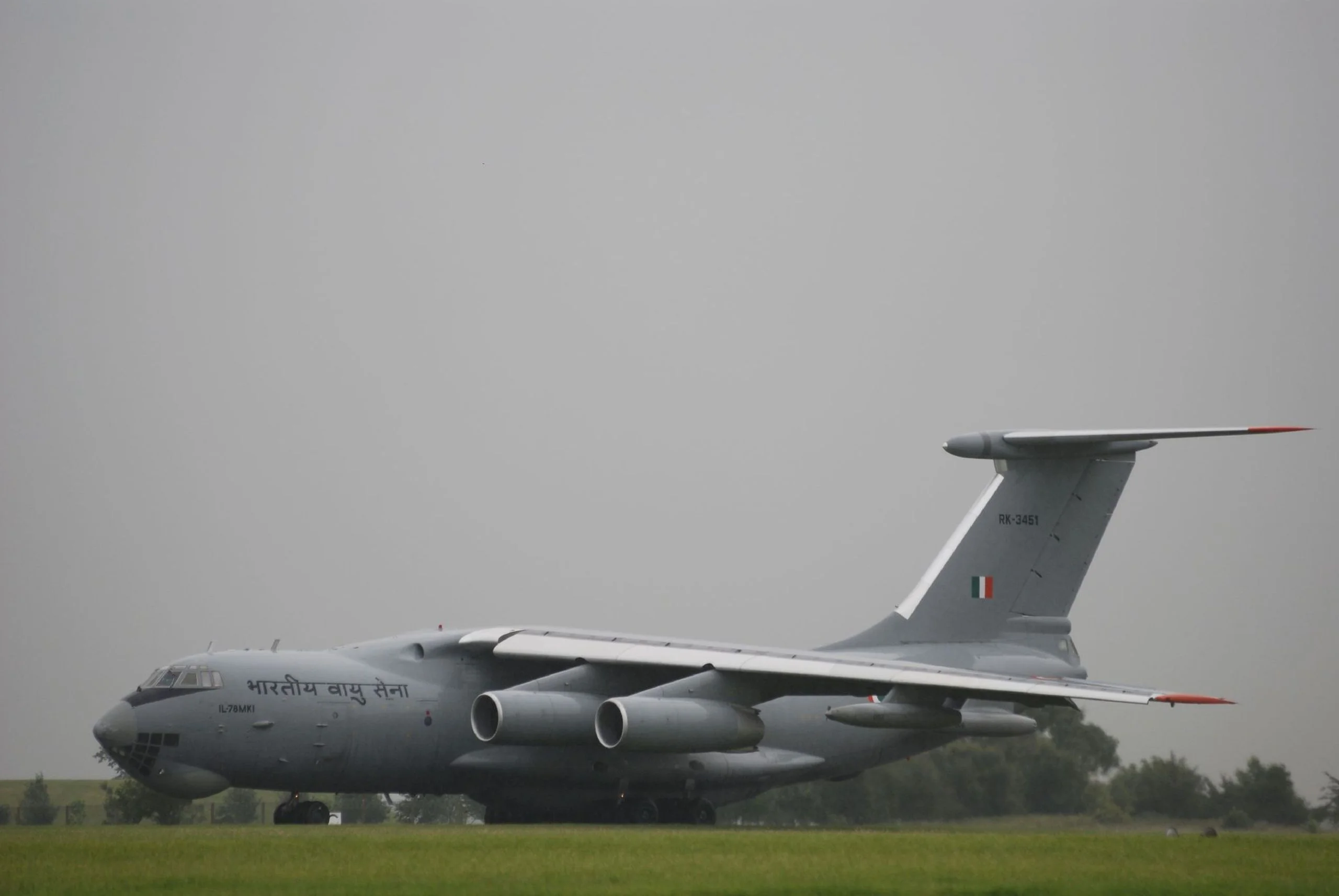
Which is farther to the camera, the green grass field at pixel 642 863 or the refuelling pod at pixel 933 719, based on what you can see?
the refuelling pod at pixel 933 719

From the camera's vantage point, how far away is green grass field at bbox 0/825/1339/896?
9.09 meters

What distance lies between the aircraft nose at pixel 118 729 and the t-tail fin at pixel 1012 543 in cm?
748

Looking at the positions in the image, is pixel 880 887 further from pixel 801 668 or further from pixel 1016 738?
pixel 1016 738

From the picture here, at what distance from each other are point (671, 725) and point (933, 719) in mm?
2442

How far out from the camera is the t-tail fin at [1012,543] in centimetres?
1898

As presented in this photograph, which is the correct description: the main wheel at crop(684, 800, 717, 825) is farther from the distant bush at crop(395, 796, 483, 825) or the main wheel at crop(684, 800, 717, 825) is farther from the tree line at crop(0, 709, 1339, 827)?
the distant bush at crop(395, 796, 483, 825)

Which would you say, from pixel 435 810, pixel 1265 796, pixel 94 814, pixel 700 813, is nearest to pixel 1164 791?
pixel 1265 796

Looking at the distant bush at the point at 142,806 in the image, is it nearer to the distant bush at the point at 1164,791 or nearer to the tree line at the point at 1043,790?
the tree line at the point at 1043,790

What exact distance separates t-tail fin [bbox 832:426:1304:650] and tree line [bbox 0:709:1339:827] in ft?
5.47

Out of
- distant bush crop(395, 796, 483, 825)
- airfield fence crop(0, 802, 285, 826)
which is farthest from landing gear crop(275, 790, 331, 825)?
distant bush crop(395, 796, 483, 825)

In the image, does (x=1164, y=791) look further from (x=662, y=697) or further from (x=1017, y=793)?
(x=662, y=697)

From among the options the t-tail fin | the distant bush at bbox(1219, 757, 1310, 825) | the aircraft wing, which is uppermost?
the t-tail fin

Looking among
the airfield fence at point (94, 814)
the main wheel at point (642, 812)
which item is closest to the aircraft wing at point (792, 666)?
the main wheel at point (642, 812)

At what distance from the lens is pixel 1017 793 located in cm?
1938
